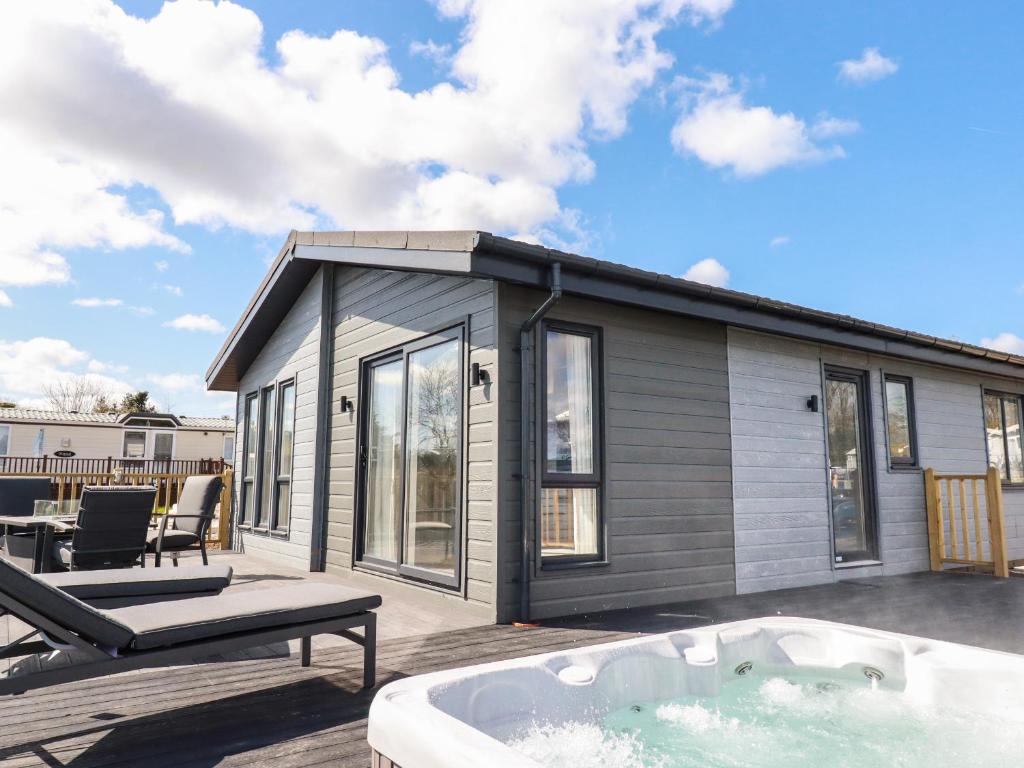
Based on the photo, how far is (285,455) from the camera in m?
7.57

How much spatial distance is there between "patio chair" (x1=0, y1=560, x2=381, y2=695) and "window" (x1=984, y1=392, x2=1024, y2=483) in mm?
8352

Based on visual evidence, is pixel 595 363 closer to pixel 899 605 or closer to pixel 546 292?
pixel 546 292

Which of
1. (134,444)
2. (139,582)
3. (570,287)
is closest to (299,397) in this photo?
(570,287)

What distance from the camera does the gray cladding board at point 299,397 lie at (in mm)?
6812

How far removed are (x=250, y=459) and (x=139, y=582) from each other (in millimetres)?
5872

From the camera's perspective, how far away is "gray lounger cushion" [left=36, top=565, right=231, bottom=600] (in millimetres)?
2998

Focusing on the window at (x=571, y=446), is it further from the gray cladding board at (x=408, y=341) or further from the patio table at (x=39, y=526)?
the patio table at (x=39, y=526)

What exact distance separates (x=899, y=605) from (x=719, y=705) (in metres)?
2.93

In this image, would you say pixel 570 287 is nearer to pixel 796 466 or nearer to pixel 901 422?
pixel 796 466

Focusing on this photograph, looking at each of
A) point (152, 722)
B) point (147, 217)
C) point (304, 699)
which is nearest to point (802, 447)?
point (304, 699)

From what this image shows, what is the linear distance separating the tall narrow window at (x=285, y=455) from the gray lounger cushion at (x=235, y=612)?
4.59 m

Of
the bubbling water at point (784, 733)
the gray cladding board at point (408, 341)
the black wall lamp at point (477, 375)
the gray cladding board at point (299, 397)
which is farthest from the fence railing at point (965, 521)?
the gray cladding board at point (299, 397)

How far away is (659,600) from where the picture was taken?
4.90 metres

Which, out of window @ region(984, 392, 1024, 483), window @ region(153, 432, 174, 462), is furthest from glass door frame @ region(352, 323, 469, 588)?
window @ region(153, 432, 174, 462)
